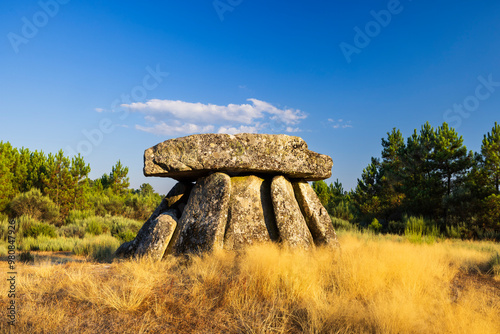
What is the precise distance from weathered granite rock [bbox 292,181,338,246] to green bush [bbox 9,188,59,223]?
1280cm

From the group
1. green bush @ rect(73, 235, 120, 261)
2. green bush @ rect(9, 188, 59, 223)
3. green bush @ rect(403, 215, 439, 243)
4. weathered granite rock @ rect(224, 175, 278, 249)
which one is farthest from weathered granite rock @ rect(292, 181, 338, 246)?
green bush @ rect(9, 188, 59, 223)

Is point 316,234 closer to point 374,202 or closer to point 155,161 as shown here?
point 155,161

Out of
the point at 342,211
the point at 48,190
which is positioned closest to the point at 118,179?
the point at 48,190

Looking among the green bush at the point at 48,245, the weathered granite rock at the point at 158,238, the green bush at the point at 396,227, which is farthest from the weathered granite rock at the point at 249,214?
the green bush at the point at 396,227

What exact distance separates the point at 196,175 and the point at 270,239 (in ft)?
7.47

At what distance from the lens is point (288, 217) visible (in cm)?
668

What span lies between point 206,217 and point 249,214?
0.89 metres

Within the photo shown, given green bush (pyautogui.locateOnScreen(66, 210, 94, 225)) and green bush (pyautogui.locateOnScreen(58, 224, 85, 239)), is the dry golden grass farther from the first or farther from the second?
green bush (pyautogui.locateOnScreen(66, 210, 94, 225))

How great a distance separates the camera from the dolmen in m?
6.46

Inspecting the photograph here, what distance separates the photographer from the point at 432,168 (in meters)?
17.0

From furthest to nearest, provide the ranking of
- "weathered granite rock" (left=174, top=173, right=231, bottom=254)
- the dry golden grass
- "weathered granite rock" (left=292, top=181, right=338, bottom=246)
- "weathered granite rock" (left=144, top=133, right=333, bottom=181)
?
"weathered granite rock" (left=292, top=181, right=338, bottom=246)
"weathered granite rock" (left=144, top=133, right=333, bottom=181)
"weathered granite rock" (left=174, top=173, right=231, bottom=254)
the dry golden grass

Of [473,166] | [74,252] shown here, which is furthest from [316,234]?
[473,166]

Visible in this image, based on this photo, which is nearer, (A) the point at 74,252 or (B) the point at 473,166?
(A) the point at 74,252

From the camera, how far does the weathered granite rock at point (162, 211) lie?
7129 mm
